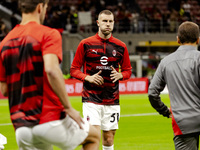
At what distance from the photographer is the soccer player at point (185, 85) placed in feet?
15.3

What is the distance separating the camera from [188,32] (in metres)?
4.72

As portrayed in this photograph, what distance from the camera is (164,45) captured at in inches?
1224

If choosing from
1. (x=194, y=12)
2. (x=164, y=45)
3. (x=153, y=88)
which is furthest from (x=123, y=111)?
(x=194, y=12)

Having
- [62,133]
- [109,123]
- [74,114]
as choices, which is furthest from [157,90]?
[109,123]

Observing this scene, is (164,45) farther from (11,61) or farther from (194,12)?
(11,61)

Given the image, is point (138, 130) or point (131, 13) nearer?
point (138, 130)

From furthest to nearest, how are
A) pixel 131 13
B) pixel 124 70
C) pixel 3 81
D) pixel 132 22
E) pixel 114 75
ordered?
pixel 131 13 → pixel 132 22 → pixel 124 70 → pixel 114 75 → pixel 3 81

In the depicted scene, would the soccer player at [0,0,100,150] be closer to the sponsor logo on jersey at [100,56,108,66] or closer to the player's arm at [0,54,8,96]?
the player's arm at [0,54,8,96]

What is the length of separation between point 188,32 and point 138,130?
7.64 metres

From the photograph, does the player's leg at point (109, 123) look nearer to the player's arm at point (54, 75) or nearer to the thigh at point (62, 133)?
the thigh at point (62, 133)

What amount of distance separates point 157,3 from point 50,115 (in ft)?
104

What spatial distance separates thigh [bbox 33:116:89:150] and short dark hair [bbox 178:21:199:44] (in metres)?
1.51

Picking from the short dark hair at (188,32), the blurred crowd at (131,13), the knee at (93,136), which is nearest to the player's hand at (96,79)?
the short dark hair at (188,32)

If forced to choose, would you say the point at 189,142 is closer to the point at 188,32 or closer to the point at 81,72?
the point at 188,32
